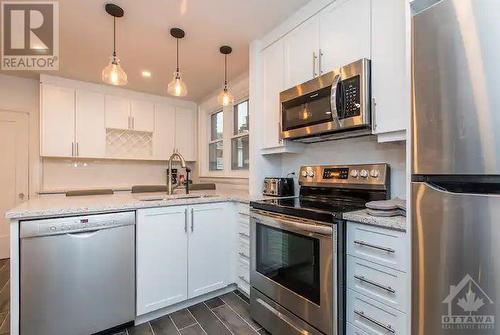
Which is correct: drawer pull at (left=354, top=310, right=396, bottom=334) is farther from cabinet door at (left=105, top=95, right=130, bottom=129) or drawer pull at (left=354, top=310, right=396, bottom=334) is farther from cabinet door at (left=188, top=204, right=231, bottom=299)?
cabinet door at (left=105, top=95, right=130, bottom=129)

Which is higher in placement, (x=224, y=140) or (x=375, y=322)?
(x=224, y=140)

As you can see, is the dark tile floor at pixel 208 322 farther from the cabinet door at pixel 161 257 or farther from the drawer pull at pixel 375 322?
the drawer pull at pixel 375 322

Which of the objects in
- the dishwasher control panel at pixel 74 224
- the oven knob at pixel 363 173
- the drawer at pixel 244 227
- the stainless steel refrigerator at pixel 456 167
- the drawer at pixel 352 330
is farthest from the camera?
the drawer at pixel 244 227

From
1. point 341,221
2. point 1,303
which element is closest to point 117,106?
point 1,303

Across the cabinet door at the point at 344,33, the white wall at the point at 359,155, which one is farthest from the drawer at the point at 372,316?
the cabinet door at the point at 344,33

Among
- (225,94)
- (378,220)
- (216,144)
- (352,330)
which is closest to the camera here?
(378,220)

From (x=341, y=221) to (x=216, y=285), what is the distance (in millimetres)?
1451

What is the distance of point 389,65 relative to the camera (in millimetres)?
1425

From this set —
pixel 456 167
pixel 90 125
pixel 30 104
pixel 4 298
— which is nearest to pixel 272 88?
pixel 456 167

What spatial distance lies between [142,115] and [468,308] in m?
4.14

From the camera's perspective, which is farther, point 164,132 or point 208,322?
point 164,132

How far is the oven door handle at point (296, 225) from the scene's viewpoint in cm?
138

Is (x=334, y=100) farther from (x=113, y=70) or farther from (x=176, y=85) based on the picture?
(x=113, y=70)

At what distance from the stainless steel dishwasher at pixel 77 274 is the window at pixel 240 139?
1773 millimetres
